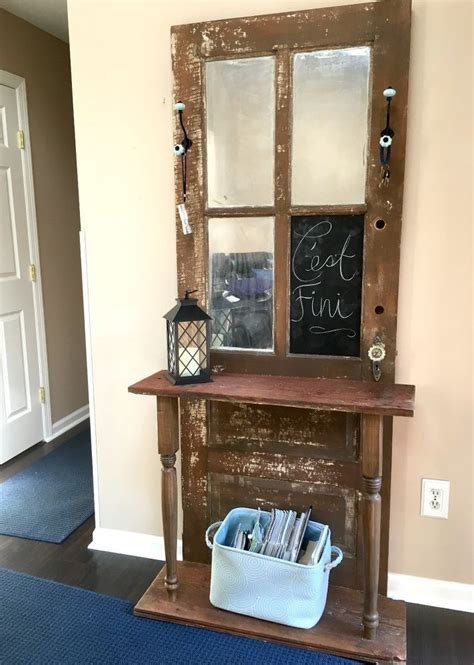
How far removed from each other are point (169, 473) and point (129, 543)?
598 mm

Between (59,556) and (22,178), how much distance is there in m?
2.09

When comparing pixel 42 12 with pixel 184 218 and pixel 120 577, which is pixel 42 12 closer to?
pixel 184 218

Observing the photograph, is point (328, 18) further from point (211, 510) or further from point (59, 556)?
point (59, 556)

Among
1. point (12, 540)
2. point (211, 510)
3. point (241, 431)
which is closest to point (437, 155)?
point (241, 431)

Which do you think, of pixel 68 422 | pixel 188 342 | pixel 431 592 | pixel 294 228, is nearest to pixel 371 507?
pixel 431 592

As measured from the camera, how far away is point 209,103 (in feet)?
5.65

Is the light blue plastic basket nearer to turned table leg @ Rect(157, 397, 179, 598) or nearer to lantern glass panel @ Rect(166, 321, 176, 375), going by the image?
turned table leg @ Rect(157, 397, 179, 598)

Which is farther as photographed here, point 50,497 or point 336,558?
point 50,497

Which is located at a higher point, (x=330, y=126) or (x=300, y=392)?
(x=330, y=126)

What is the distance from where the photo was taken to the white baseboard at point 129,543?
2104 mm

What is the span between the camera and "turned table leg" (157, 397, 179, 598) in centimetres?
172

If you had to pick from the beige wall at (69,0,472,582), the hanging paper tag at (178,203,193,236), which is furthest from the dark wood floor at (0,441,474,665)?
the hanging paper tag at (178,203,193,236)

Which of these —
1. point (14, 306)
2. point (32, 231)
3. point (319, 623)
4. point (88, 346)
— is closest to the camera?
point (319, 623)

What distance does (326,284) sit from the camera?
1.70 m
